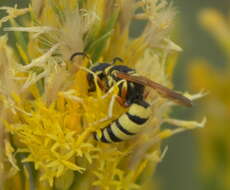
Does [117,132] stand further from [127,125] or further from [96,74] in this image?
[96,74]

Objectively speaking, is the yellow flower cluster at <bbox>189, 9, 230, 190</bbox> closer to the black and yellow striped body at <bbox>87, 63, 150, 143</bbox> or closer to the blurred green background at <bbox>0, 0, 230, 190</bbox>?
the blurred green background at <bbox>0, 0, 230, 190</bbox>

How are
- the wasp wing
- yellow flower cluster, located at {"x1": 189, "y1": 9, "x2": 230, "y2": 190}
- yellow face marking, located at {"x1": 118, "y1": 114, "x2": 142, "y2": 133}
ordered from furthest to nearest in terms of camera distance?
yellow flower cluster, located at {"x1": 189, "y1": 9, "x2": 230, "y2": 190} → the wasp wing → yellow face marking, located at {"x1": 118, "y1": 114, "x2": 142, "y2": 133}

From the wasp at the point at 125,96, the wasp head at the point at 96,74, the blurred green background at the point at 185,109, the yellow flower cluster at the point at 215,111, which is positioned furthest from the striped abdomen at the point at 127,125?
the blurred green background at the point at 185,109

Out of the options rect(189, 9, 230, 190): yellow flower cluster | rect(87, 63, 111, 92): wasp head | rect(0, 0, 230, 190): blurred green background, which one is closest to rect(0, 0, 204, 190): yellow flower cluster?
rect(87, 63, 111, 92): wasp head

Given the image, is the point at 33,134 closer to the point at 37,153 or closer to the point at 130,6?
the point at 37,153

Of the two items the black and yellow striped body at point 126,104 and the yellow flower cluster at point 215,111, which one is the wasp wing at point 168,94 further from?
the yellow flower cluster at point 215,111

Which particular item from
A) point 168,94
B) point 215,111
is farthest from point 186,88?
point 168,94

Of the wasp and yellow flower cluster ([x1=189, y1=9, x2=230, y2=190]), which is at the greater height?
the wasp
